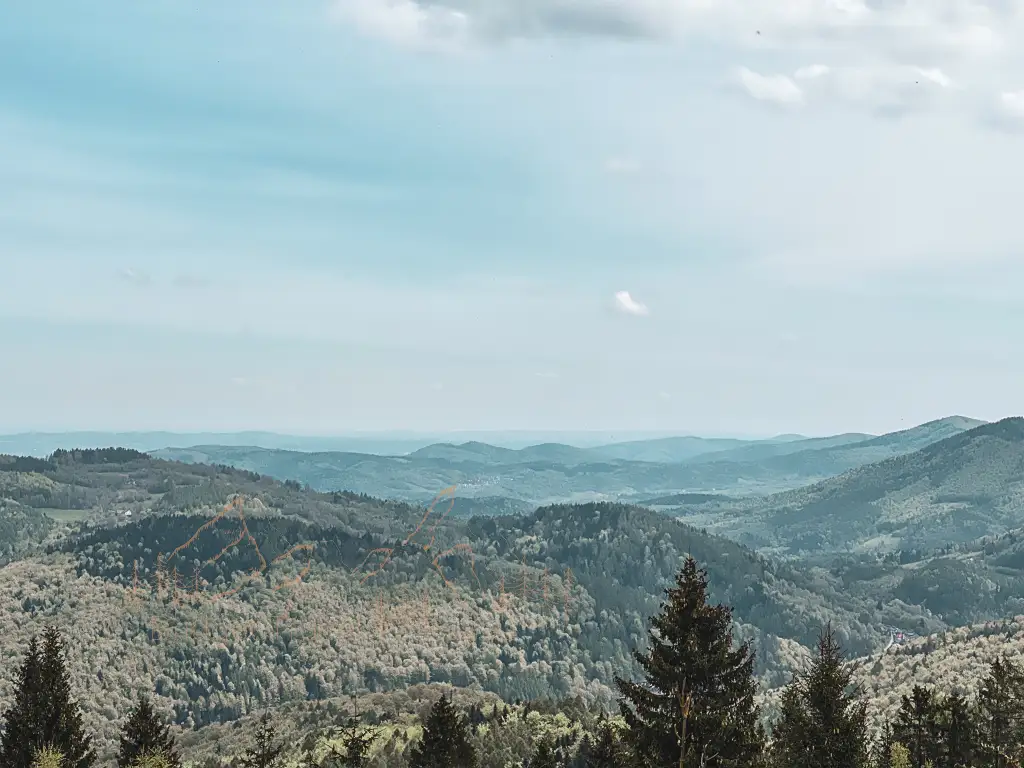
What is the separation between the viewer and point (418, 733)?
185375 millimetres

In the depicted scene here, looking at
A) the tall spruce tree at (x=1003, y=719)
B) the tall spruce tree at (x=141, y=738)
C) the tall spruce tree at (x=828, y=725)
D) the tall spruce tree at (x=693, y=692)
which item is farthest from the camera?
the tall spruce tree at (x=141, y=738)

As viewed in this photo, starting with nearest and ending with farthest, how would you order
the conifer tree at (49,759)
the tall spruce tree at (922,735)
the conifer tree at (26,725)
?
the conifer tree at (49,759)
the conifer tree at (26,725)
the tall spruce tree at (922,735)

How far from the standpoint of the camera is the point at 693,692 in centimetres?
4362

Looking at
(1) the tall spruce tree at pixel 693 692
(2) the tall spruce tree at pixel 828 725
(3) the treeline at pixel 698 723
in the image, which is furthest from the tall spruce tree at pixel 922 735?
(1) the tall spruce tree at pixel 693 692

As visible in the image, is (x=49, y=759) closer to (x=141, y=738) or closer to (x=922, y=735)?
(x=141, y=738)

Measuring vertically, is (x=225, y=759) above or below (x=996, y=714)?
below

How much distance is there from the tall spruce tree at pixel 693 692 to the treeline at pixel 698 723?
5cm

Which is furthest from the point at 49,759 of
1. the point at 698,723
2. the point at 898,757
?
the point at 898,757

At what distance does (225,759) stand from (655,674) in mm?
168437

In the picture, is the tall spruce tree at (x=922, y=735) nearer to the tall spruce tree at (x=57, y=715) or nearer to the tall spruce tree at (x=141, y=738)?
the tall spruce tree at (x=141, y=738)

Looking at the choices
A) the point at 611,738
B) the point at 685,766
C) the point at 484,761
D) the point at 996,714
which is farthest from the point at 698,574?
the point at 484,761

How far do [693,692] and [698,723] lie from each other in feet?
5.61

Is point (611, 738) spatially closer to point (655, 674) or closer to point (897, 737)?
point (897, 737)

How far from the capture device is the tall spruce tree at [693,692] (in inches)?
1674
